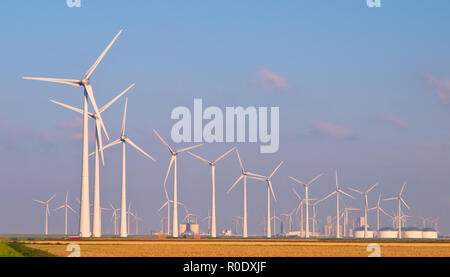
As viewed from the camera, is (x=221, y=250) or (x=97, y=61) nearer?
(x=221, y=250)

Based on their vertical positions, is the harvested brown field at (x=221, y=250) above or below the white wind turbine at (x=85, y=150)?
below

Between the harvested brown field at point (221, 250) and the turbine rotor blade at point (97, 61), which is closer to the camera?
the harvested brown field at point (221, 250)

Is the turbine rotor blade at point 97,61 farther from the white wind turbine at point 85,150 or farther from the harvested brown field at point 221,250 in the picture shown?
the harvested brown field at point 221,250

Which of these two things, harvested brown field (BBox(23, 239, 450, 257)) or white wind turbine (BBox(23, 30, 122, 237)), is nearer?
harvested brown field (BBox(23, 239, 450, 257))

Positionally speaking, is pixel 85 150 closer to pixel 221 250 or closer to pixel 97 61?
pixel 97 61

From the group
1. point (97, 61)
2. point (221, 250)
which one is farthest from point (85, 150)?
point (221, 250)

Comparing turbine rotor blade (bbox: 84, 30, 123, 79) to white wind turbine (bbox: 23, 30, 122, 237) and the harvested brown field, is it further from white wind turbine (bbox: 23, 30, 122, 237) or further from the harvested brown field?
the harvested brown field

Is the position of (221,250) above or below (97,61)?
below

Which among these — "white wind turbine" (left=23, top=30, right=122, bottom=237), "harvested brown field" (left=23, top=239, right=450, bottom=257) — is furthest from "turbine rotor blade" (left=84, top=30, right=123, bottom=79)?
"harvested brown field" (left=23, top=239, right=450, bottom=257)

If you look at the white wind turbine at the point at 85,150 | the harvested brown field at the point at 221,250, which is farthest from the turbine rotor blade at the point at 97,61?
Result: the harvested brown field at the point at 221,250
